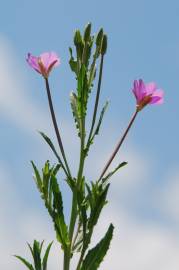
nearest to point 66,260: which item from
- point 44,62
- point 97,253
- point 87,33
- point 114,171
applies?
point 97,253

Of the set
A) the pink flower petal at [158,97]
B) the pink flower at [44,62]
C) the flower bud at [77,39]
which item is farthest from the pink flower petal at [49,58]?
the pink flower petal at [158,97]

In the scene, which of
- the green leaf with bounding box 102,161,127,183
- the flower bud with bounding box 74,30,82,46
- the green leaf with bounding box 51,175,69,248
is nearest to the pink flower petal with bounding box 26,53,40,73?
the flower bud with bounding box 74,30,82,46

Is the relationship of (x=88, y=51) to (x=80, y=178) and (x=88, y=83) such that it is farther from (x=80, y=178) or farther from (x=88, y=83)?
(x=80, y=178)

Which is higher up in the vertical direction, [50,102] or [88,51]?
[88,51]

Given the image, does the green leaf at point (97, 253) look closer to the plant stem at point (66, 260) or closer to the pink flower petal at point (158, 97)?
the plant stem at point (66, 260)

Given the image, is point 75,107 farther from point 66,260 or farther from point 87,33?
point 66,260

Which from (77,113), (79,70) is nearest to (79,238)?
(77,113)
